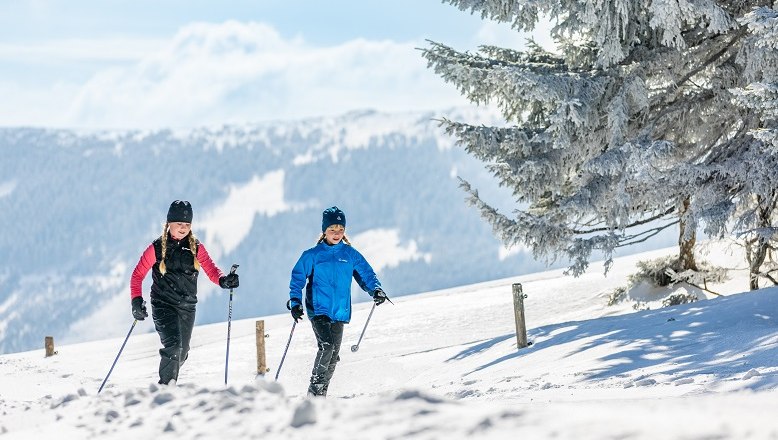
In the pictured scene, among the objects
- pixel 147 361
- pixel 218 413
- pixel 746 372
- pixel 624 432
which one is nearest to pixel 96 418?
pixel 218 413

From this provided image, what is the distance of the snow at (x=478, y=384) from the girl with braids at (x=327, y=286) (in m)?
1.06

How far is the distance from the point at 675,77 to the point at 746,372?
291 inches

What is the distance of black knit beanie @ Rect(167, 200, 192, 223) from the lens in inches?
313

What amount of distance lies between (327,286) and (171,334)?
5.15 ft

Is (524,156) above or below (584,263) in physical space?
above

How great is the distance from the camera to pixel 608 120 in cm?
1292

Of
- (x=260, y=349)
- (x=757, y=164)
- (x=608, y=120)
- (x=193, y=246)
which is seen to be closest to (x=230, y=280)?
(x=193, y=246)

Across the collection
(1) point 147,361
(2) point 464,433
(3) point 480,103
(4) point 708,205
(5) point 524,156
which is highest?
(3) point 480,103

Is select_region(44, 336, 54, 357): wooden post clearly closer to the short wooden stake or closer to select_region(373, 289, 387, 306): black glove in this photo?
the short wooden stake

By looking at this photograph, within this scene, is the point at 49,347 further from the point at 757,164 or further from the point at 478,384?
the point at 757,164

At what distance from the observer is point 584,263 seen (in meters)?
13.5

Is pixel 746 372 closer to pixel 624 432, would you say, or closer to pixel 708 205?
pixel 624 432

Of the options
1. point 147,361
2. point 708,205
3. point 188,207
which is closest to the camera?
point 188,207

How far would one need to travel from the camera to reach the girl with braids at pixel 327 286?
7.62 meters
